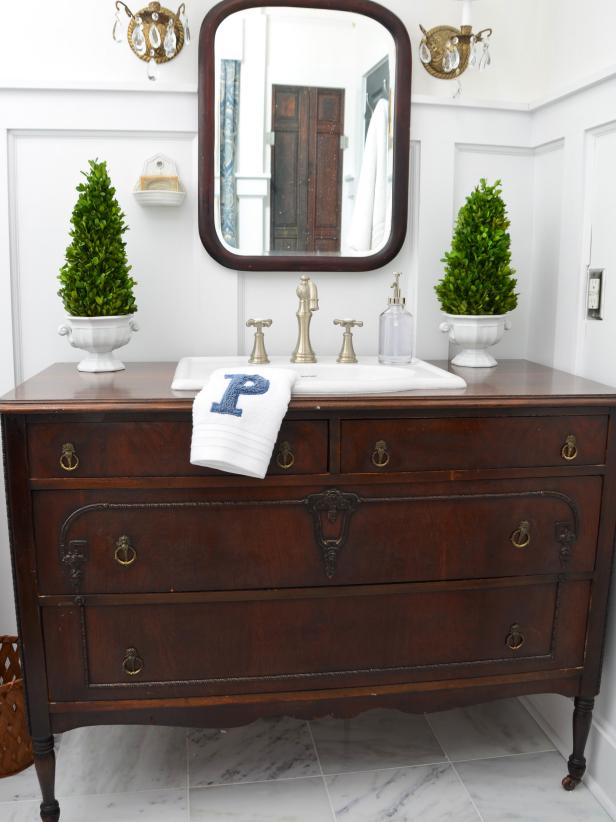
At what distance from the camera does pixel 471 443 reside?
69.0 inches

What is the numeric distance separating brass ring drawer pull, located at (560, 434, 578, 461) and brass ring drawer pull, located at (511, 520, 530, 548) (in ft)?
0.59

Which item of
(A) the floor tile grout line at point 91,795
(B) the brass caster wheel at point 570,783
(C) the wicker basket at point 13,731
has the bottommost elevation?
(A) the floor tile grout line at point 91,795

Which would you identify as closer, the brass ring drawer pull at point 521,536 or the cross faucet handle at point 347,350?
the brass ring drawer pull at point 521,536

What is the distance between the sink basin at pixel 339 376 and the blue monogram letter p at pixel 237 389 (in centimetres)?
4

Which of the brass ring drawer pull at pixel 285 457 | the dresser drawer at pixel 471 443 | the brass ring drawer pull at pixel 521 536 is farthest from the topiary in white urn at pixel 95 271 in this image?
the brass ring drawer pull at pixel 521 536

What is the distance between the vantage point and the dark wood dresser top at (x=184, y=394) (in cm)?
162

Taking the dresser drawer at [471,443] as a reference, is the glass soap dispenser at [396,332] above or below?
above

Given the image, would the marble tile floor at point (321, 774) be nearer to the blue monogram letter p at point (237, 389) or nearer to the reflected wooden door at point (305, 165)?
the blue monogram letter p at point (237, 389)

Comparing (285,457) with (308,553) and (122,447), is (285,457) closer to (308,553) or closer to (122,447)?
(308,553)

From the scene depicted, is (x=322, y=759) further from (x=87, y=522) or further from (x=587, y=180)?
(x=587, y=180)

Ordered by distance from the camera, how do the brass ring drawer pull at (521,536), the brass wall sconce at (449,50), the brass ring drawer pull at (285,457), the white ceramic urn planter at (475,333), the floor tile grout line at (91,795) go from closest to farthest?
the brass ring drawer pull at (285,457) → the brass ring drawer pull at (521,536) → the floor tile grout line at (91,795) → the white ceramic urn planter at (475,333) → the brass wall sconce at (449,50)

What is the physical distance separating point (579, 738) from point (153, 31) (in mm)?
2126

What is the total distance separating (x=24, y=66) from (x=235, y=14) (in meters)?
0.58

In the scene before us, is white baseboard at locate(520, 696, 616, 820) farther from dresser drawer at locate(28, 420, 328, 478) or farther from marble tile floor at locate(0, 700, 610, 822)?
dresser drawer at locate(28, 420, 328, 478)
